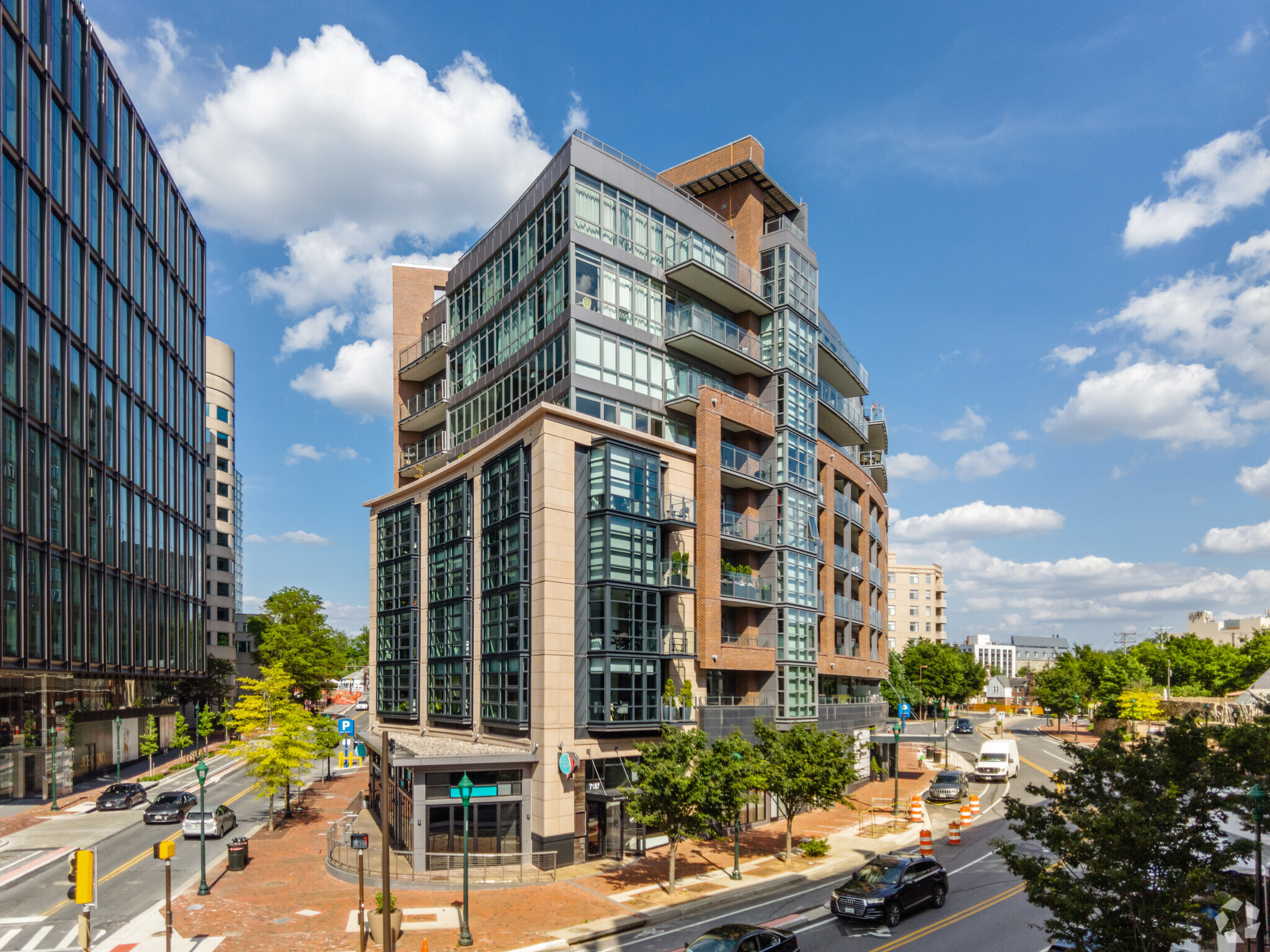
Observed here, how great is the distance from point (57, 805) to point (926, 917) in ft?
160

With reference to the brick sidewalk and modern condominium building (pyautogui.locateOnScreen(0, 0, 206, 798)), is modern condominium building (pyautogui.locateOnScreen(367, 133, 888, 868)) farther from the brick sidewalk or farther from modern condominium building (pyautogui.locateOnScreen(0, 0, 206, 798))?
modern condominium building (pyautogui.locateOnScreen(0, 0, 206, 798))

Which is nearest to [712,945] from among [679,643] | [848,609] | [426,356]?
[679,643]

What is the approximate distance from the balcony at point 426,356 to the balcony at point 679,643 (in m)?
25.0

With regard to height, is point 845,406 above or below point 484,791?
above

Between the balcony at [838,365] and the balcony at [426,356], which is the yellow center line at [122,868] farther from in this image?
the balcony at [838,365]

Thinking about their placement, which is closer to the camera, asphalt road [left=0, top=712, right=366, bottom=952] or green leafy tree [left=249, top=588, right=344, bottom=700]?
asphalt road [left=0, top=712, right=366, bottom=952]

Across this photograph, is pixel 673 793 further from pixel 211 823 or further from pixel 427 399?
pixel 427 399

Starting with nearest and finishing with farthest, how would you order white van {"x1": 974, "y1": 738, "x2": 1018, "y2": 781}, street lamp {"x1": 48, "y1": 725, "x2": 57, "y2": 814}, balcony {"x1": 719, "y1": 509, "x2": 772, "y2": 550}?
balcony {"x1": 719, "y1": 509, "x2": 772, "y2": 550} → street lamp {"x1": 48, "y1": 725, "x2": 57, "y2": 814} → white van {"x1": 974, "y1": 738, "x2": 1018, "y2": 781}

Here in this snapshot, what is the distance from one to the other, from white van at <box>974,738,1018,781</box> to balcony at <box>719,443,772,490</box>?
94.1ft

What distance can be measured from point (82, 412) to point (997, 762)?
6427 centimetres

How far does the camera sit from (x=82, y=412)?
58.4m

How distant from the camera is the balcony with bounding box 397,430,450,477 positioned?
5509 cm

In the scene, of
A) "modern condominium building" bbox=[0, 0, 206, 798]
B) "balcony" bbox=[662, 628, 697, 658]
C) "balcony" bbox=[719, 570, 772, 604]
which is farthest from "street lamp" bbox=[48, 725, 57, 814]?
"balcony" bbox=[719, 570, 772, 604]

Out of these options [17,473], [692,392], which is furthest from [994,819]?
[17,473]
